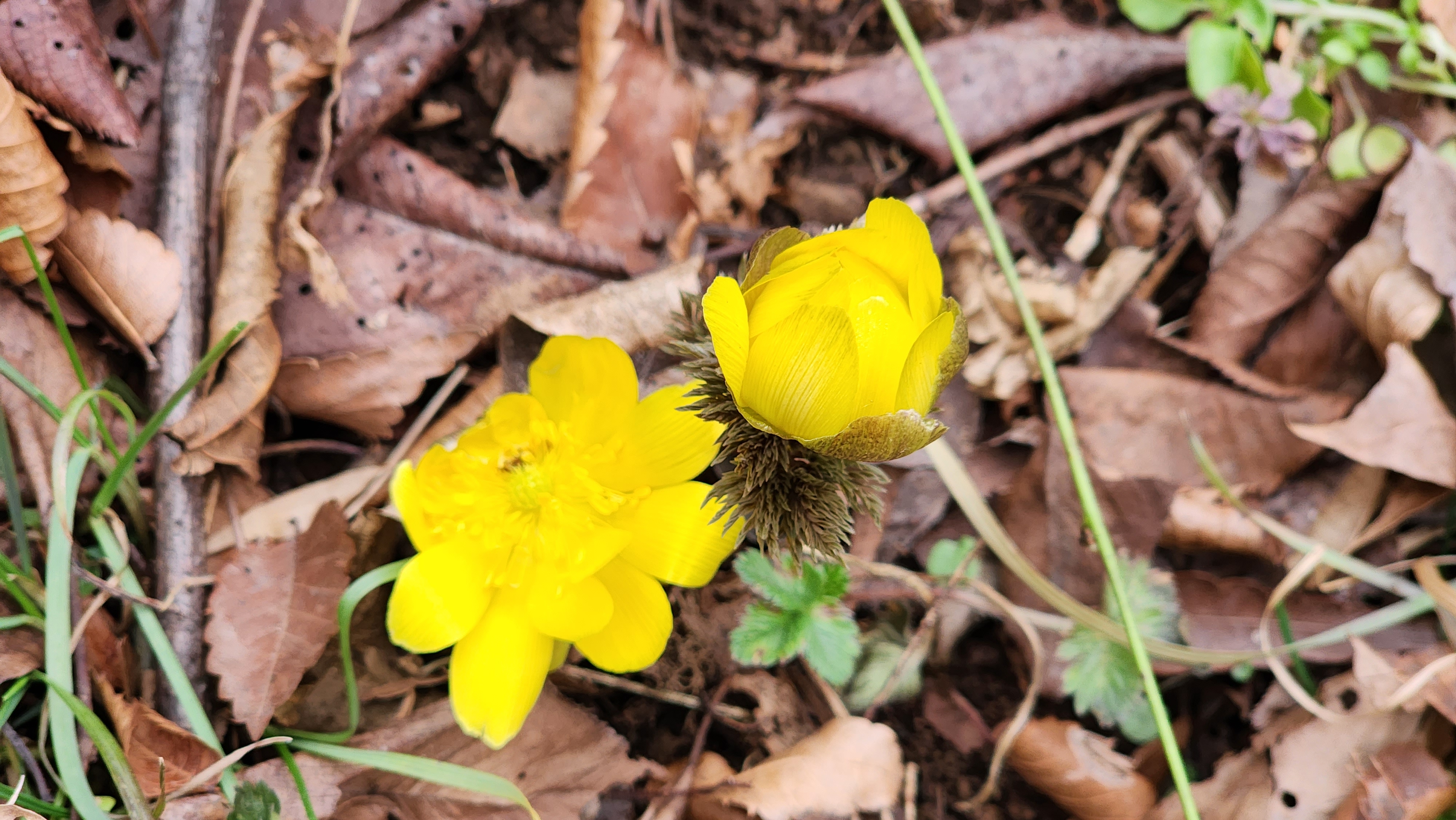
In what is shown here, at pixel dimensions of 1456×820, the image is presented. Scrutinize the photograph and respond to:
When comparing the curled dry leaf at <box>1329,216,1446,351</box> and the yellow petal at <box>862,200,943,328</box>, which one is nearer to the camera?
the yellow petal at <box>862,200,943,328</box>

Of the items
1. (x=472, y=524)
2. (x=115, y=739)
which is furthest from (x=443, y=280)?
(x=115, y=739)

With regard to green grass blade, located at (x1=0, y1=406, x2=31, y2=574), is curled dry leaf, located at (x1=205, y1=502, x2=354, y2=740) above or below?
below

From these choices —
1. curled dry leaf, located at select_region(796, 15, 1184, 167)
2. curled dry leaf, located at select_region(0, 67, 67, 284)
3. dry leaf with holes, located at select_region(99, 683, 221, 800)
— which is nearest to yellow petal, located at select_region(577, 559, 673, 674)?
dry leaf with holes, located at select_region(99, 683, 221, 800)

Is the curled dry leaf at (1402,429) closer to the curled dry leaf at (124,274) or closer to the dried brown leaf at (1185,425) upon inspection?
the dried brown leaf at (1185,425)

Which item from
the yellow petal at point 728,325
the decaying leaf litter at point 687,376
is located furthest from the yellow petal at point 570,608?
the yellow petal at point 728,325

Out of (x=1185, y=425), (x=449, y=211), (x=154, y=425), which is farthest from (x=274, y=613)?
(x=1185, y=425)

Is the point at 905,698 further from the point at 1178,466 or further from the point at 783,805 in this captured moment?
the point at 1178,466

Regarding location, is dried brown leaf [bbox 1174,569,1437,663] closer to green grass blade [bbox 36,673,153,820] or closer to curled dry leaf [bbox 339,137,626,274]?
curled dry leaf [bbox 339,137,626,274]
